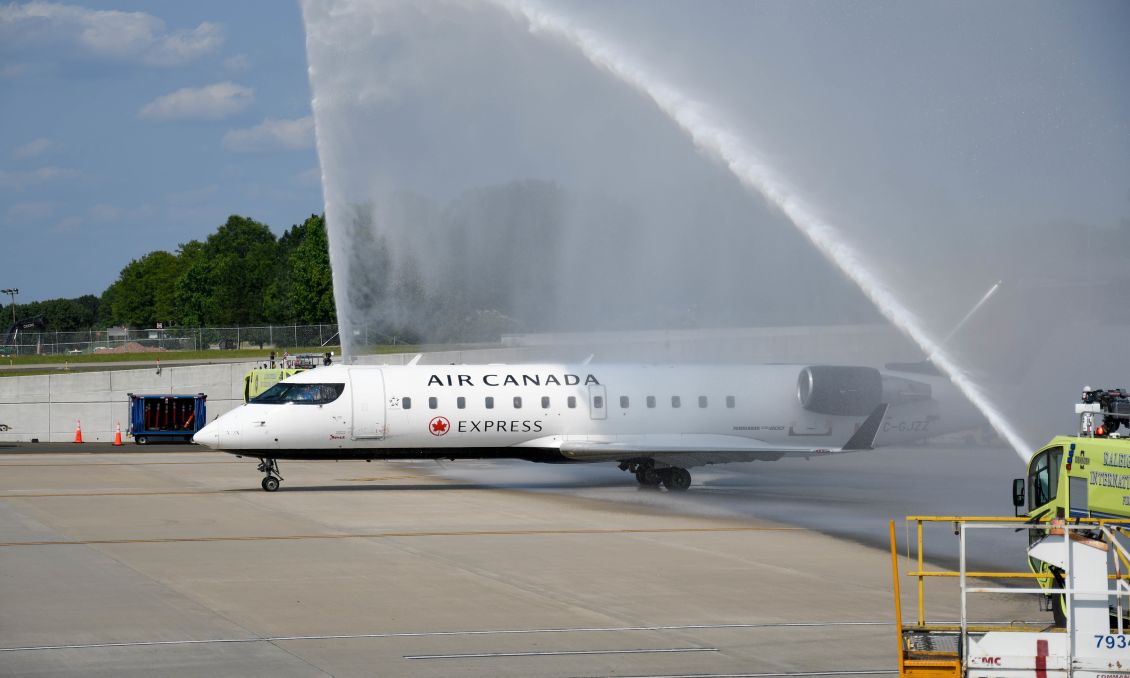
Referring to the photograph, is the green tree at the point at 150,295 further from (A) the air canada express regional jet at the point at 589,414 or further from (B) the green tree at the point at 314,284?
(A) the air canada express regional jet at the point at 589,414

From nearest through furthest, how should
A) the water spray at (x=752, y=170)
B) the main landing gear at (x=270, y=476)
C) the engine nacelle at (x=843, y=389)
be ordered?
the water spray at (x=752, y=170) < the main landing gear at (x=270, y=476) < the engine nacelle at (x=843, y=389)

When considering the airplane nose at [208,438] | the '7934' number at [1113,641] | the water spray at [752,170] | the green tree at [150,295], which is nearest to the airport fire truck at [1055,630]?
the '7934' number at [1113,641]

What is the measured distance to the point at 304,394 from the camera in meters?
29.6

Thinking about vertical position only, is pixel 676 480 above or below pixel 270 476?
below

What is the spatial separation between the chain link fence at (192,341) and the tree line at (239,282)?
7.17 m

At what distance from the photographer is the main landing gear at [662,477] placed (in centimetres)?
3123

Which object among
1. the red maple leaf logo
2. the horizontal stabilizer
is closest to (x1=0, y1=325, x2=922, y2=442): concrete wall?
the horizontal stabilizer

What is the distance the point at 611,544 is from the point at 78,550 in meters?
8.31

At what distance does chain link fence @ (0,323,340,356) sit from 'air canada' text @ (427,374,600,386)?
45774 mm

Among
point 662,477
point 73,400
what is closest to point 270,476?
point 662,477

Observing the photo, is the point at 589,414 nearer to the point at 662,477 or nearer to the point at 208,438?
the point at 662,477

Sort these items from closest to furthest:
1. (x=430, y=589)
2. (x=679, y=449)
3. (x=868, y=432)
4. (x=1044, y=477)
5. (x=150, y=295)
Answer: (x=1044, y=477) < (x=430, y=589) < (x=868, y=432) < (x=679, y=449) < (x=150, y=295)

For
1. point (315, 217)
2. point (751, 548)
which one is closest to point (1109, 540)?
point (751, 548)

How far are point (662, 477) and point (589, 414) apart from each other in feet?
7.42
